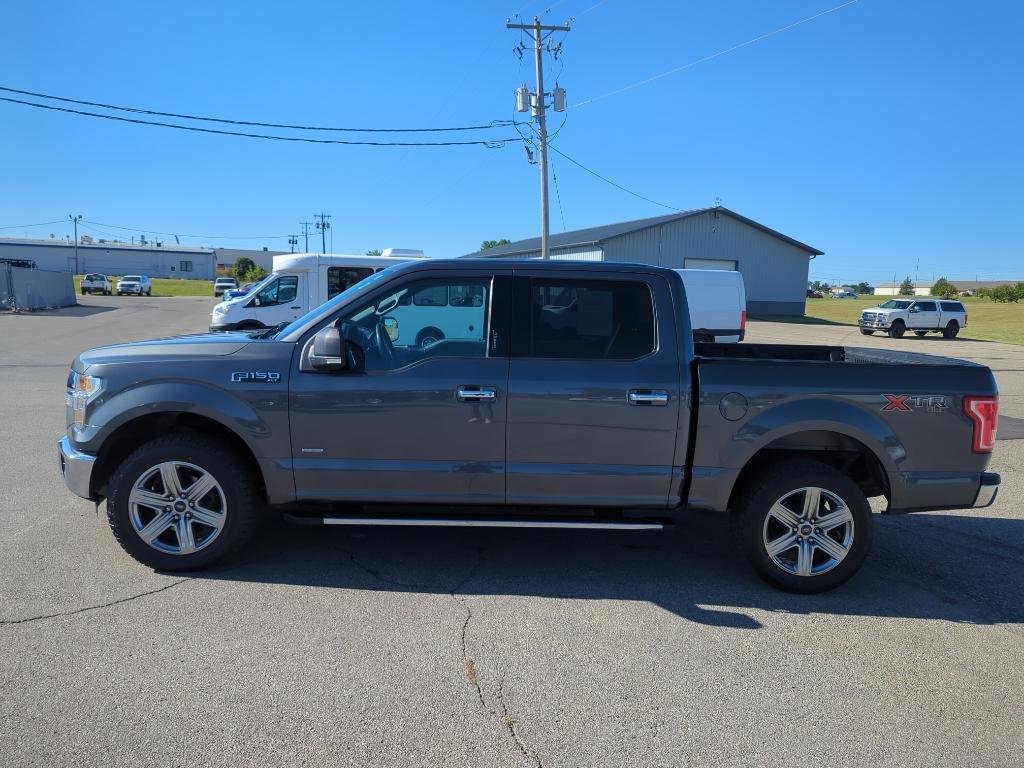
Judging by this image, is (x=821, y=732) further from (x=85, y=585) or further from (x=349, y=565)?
(x=85, y=585)

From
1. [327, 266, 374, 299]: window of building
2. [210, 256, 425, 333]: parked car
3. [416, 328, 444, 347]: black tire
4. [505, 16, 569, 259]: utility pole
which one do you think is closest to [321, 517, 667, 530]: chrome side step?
[416, 328, 444, 347]: black tire

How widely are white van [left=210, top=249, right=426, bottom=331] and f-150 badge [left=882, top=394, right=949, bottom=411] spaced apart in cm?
1564

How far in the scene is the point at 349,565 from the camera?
183 inches

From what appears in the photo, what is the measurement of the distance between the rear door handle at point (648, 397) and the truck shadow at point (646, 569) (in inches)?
44.9

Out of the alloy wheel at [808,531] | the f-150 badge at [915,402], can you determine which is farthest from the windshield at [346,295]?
the f-150 badge at [915,402]

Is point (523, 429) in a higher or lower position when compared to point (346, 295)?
lower

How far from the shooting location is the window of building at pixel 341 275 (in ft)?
61.0

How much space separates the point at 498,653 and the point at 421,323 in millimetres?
2041

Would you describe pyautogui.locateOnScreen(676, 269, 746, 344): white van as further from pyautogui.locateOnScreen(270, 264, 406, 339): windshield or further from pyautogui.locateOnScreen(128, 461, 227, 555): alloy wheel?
pyautogui.locateOnScreen(128, 461, 227, 555): alloy wheel

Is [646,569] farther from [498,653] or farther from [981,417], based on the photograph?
[981,417]

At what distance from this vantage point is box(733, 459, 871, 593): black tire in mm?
4316

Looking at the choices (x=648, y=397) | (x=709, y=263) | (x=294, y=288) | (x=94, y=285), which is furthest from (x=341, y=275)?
(x=94, y=285)

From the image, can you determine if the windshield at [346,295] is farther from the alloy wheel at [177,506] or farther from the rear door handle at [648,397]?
the rear door handle at [648,397]

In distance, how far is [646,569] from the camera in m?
4.74
